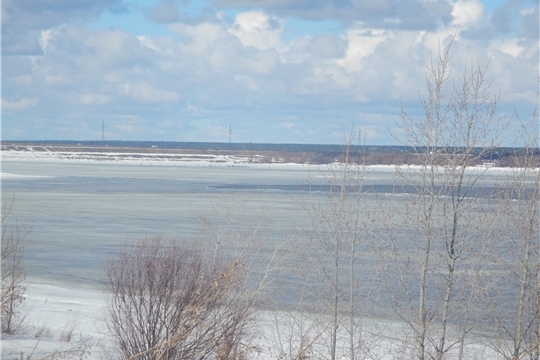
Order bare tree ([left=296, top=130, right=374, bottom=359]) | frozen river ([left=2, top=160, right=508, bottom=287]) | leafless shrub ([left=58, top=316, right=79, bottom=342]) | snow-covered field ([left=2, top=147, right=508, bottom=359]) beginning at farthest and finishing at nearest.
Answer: frozen river ([left=2, top=160, right=508, bottom=287]) < bare tree ([left=296, top=130, right=374, bottom=359]) < leafless shrub ([left=58, top=316, right=79, bottom=342]) < snow-covered field ([left=2, top=147, right=508, bottom=359])

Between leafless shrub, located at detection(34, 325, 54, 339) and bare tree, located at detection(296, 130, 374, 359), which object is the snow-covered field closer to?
leafless shrub, located at detection(34, 325, 54, 339)

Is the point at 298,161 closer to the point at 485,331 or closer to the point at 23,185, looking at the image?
the point at 23,185

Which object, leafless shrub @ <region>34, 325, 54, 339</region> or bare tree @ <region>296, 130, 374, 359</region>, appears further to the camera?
bare tree @ <region>296, 130, 374, 359</region>

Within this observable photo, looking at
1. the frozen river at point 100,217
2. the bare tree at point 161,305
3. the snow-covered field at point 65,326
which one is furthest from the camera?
the frozen river at point 100,217

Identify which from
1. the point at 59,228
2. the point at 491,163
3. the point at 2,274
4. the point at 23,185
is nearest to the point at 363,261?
the point at 491,163

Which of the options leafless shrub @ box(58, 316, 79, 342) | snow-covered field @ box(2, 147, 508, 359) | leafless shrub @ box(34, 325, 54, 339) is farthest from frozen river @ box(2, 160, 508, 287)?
leafless shrub @ box(34, 325, 54, 339)

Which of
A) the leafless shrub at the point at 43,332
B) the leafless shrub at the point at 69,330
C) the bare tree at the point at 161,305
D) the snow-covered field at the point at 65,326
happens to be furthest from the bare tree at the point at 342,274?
the leafless shrub at the point at 43,332

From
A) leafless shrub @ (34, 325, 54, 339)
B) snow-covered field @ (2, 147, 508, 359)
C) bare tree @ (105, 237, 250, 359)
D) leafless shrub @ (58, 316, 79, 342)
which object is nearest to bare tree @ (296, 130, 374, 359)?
snow-covered field @ (2, 147, 508, 359)

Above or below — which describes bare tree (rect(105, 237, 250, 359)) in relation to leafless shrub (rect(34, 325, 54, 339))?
above

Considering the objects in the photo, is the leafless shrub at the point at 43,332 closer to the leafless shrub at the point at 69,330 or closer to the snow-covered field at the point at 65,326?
the snow-covered field at the point at 65,326

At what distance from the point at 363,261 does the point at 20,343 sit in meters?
12.2

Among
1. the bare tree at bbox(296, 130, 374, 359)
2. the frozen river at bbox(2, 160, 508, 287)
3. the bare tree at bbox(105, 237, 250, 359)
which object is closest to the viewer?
the bare tree at bbox(105, 237, 250, 359)

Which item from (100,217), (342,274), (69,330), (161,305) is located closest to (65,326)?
(69,330)

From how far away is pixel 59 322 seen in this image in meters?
14.6
